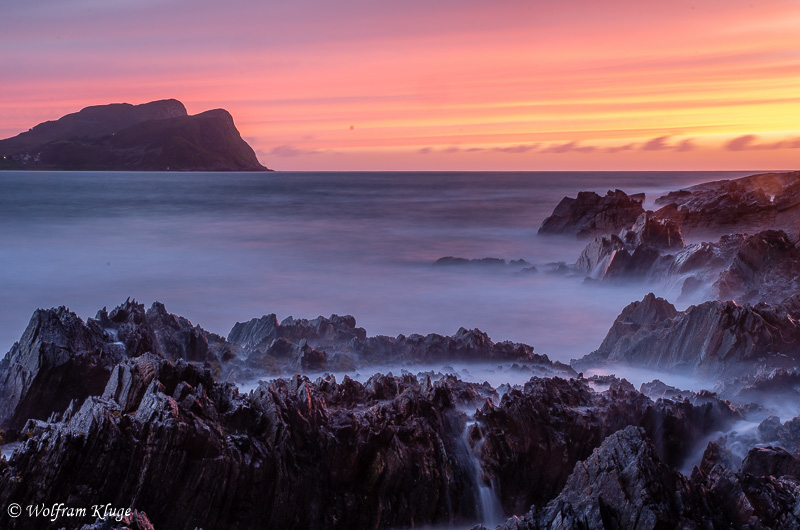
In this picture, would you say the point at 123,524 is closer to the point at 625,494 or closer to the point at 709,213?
the point at 625,494

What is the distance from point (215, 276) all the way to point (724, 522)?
27.8 metres

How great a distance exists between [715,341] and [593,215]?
29.0m

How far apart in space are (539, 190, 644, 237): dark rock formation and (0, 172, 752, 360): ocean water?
139cm

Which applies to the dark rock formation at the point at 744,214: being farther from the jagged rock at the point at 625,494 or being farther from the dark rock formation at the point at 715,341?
the jagged rock at the point at 625,494

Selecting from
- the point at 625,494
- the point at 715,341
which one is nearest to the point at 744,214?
the point at 715,341

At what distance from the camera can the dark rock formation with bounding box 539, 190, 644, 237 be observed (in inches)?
1624

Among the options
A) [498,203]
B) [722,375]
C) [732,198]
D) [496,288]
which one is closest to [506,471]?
[722,375]

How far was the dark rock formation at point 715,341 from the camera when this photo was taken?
47.8 feet

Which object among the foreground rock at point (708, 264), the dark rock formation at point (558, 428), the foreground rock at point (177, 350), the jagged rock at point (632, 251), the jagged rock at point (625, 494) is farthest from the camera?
the jagged rock at point (632, 251)

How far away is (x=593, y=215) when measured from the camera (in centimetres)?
4322

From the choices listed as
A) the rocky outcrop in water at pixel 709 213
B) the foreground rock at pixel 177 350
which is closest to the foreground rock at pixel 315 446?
the foreground rock at pixel 177 350

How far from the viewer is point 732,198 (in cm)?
3922

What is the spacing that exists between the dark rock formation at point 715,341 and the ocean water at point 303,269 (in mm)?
2856

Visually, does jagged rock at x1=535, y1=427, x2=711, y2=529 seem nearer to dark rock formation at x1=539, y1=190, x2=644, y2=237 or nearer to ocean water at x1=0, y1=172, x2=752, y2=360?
ocean water at x1=0, y1=172, x2=752, y2=360
